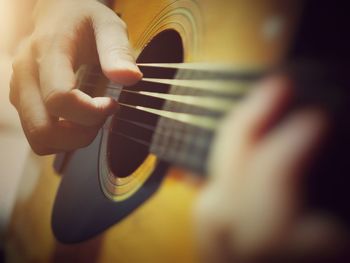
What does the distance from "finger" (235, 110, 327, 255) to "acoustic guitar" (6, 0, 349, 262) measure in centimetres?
7

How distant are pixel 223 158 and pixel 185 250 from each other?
14 centimetres

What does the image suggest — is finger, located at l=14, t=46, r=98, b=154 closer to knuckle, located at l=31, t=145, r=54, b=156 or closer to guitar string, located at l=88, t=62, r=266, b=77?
knuckle, located at l=31, t=145, r=54, b=156

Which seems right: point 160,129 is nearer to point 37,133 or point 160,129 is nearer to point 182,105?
point 182,105

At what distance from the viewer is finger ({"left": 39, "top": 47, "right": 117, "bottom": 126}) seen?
741mm

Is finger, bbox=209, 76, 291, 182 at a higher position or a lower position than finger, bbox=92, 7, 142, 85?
lower

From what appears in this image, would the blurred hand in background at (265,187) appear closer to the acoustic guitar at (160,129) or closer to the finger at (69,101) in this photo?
the acoustic guitar at (160,129)

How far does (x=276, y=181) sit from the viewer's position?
1.38 feet

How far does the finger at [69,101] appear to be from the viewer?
2.43 feet

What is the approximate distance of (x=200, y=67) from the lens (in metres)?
→ 0.58

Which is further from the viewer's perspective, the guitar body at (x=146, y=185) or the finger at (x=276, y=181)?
the guitar body at (x=146, y=185)

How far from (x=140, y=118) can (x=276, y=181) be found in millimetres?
341

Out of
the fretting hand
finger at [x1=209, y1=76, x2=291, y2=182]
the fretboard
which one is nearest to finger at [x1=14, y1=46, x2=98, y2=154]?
the fretting hand

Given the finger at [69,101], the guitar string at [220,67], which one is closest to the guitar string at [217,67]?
the guitar string at [220,67]

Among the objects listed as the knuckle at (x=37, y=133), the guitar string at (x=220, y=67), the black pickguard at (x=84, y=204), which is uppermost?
the guitar string at (x=220, y=67)
